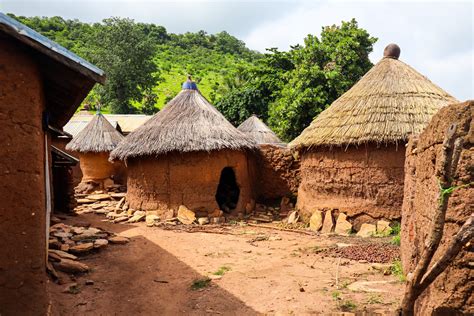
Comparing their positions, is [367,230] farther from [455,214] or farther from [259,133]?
[259,133]

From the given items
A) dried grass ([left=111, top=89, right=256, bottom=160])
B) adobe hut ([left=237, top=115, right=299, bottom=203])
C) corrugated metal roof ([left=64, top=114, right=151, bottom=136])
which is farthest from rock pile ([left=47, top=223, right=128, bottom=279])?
corrugated metal roof ([left=64, top=114, right=151, bottom=136])

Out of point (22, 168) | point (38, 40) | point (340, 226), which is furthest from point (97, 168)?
point (38, 40)

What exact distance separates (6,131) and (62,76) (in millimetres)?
1197

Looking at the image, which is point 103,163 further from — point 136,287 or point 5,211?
point 5,211

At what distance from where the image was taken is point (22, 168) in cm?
375

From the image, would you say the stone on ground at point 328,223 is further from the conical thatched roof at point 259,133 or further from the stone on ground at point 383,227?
the conical thatched roof at point 259,133

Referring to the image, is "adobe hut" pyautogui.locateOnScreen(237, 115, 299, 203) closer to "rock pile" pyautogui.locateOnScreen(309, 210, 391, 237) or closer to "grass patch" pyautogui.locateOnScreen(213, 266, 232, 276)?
"rock pile" pyautogui.locateOnScreen(309, 210, 391, 237)

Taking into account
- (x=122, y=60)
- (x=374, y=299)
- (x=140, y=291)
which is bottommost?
(x=140, y=291)

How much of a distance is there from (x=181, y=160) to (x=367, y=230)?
207 inches

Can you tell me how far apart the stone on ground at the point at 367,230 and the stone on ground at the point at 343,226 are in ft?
0.84

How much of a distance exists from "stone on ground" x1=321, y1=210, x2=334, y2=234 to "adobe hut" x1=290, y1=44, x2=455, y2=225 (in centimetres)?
22

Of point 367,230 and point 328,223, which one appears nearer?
point 367,230

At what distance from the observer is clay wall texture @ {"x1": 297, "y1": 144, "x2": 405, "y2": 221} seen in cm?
898

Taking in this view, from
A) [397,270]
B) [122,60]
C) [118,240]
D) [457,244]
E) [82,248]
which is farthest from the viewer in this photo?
[122,60]
